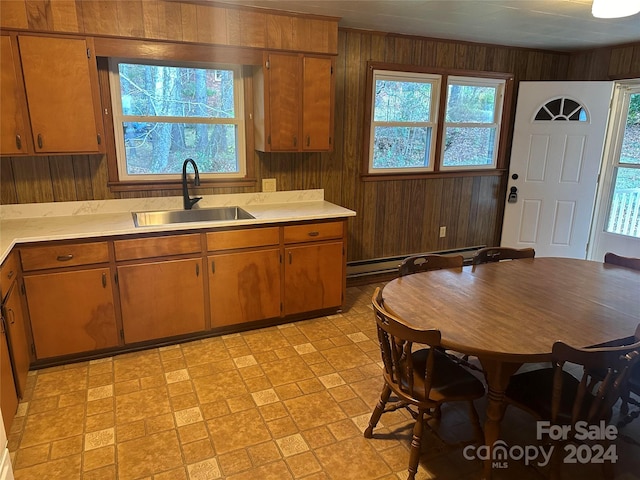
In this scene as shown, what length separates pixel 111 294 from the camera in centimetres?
281

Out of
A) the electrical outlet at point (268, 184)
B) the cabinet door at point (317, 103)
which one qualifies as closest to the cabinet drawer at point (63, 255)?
the electrical outlet at point (268, 184)

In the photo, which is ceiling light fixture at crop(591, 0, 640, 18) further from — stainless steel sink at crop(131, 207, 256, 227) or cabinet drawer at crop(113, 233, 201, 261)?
cabinet drawer at crop(113, 233, 201, 261)

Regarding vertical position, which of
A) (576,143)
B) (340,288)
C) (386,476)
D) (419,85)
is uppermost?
(419,85)

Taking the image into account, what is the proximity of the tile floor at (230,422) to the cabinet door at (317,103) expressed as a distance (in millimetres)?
1599

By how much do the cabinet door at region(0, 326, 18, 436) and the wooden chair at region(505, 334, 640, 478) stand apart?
2.32m

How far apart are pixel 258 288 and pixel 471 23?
2.69 m

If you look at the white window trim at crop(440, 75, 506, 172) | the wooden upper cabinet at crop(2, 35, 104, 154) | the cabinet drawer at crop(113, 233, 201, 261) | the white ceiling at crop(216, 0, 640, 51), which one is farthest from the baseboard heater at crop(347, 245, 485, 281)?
the wooden upper cabinet at crop(2, 35, 104, 154)

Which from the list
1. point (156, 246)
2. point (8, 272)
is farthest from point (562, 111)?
point (8, 272)

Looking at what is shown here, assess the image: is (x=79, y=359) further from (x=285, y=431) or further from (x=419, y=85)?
(x=419, y=85)

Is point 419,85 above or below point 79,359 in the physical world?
above

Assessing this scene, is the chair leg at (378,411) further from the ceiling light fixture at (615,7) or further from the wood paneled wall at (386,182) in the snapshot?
the ceiling light fixture at (615,7)

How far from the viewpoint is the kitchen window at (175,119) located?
3.18 metres

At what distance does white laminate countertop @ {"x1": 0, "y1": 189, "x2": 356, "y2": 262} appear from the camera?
2660mm

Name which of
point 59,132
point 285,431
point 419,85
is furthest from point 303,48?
point 285,431
